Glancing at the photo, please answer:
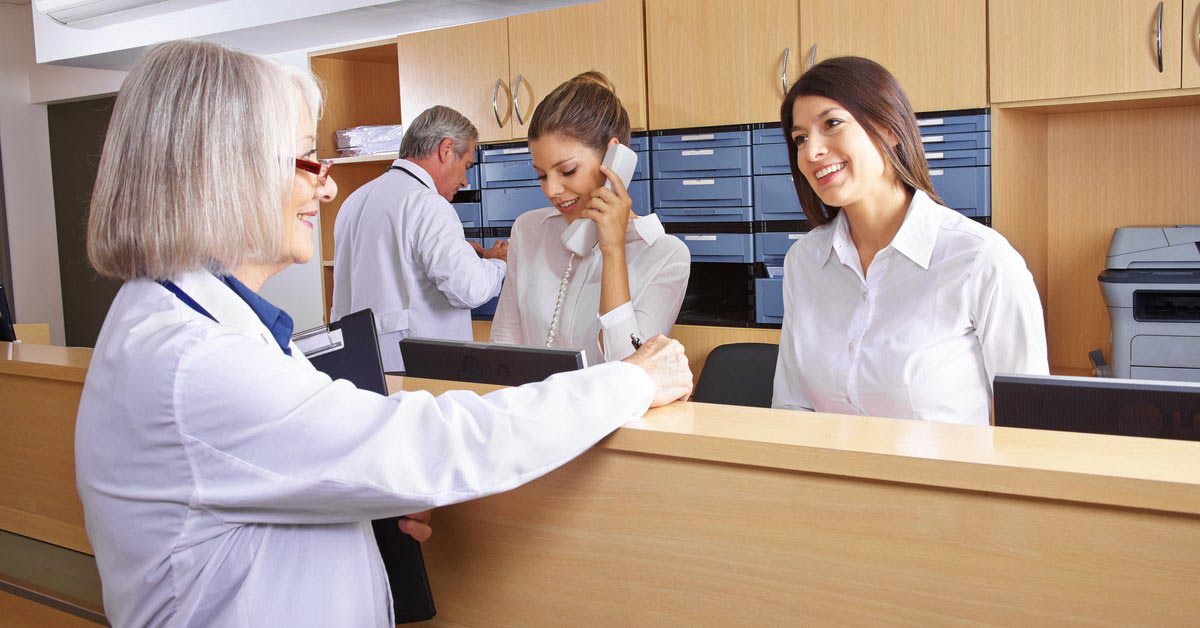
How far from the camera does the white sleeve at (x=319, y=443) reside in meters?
0.93

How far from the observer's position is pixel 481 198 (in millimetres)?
4344

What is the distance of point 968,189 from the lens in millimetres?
3199

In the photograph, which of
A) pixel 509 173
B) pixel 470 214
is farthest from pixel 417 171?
pixel 470 214

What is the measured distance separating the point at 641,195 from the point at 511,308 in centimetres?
150

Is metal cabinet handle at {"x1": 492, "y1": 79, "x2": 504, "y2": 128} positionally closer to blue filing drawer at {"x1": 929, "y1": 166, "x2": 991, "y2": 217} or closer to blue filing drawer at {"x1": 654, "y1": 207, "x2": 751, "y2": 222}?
blue filing drawer at {"x1": 654, "y1": 207, "x2": 751, "y2": 222}

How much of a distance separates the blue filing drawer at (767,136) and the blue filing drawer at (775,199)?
13cm

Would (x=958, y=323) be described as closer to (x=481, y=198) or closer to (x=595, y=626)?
(x=595, y=626)

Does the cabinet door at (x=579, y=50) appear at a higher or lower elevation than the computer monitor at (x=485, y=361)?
higher

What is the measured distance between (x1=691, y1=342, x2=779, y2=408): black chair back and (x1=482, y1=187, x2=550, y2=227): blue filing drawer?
5.24 ft

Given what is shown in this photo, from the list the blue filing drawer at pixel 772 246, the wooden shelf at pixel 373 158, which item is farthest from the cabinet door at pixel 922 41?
the wooden shelf at pixel 373 158

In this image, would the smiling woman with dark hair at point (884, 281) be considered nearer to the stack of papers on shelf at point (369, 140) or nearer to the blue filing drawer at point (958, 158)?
the blue filing drawer at point (958, 158)

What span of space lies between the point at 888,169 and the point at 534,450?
110 centimetres

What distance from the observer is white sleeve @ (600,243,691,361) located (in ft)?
7.14

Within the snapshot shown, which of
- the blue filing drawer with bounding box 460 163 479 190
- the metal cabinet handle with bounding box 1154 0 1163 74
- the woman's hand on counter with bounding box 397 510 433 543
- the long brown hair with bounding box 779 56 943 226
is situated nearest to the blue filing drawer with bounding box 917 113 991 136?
the metal cabinet handle with bounding box 1154 0 1163 74
